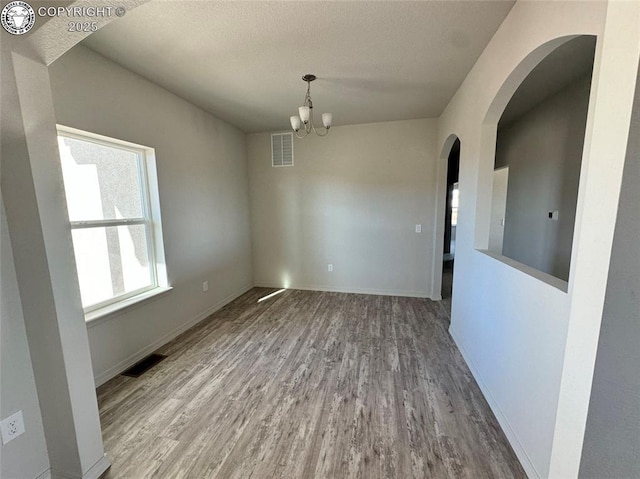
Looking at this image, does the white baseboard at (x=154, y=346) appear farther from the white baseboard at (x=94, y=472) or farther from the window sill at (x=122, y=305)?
the white baseboard at (x=94, y=472)

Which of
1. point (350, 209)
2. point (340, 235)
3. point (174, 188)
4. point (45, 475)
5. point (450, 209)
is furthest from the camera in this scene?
point (450, 209)

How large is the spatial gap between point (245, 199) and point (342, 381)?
324cm

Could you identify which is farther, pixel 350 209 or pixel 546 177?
pixel 350 209

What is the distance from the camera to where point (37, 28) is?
3.51 ft

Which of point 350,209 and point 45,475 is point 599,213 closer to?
point 45,475

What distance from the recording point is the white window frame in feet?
7.41

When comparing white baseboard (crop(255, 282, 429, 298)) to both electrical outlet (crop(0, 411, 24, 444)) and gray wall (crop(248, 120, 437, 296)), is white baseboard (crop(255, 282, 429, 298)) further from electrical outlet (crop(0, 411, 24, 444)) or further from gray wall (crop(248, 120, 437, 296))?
electrical outlet (crop(0, 411, 24, 444))

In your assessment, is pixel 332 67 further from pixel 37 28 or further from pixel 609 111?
pixel 609 111

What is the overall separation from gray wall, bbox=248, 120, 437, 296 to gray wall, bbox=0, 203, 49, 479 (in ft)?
11.2

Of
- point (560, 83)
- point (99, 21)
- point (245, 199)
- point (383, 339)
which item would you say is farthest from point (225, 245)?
point (560, 83)

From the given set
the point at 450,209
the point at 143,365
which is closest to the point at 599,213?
the point at 143,365

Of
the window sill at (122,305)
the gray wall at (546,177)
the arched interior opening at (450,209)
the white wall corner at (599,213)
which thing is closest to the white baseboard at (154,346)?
the window sill at (122,305)

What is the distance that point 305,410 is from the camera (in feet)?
6.00

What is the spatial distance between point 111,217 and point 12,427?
161cm
